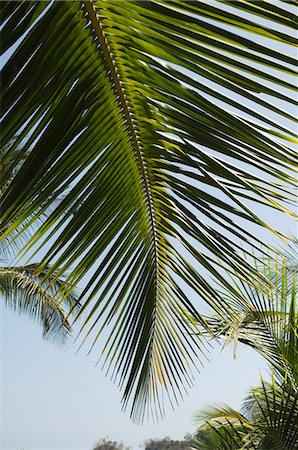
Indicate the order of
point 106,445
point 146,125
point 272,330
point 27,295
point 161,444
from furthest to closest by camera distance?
point 161,444 < point 106,445 < point 27,295 < point 272,330 < point 146,125

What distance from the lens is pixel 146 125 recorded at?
85 centimetres

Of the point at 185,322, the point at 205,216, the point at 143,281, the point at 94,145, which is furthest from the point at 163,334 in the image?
the point at 94,145

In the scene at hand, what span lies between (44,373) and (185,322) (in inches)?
763

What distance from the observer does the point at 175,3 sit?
0.67 m

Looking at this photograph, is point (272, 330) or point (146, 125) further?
point (272, 330)

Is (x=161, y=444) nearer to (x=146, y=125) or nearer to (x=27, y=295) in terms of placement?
(x=27, y=295)

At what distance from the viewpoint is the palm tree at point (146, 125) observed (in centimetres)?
67

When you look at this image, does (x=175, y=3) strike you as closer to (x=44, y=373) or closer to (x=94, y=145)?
(x=94, y=145)

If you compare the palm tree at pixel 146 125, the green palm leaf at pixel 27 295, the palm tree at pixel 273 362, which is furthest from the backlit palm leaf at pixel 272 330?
the green palm leaf at pixel 27 295

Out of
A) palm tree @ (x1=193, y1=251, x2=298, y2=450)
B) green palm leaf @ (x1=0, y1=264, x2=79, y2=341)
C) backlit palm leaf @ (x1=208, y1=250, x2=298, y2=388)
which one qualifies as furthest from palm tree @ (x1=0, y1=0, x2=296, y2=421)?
green palm leaf @ (x1=0, y1=264, x2=79, y2=341)

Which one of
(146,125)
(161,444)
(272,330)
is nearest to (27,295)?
(272,330)

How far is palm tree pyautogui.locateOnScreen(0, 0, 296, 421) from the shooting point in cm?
67

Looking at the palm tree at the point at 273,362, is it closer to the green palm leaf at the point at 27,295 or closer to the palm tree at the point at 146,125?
the palm tree at the point at 146,125

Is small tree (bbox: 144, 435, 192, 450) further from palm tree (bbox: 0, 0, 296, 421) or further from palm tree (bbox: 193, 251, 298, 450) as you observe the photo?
palm tree (bbox: 0, 0, 296, 421)
